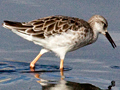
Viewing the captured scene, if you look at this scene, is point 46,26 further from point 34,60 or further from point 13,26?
point 34,60

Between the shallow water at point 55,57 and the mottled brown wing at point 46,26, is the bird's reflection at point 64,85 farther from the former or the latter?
the mottled brown wing at point 46,26

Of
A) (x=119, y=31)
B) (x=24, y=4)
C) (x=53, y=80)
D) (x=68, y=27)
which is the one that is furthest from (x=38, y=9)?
(x=53, y=80)

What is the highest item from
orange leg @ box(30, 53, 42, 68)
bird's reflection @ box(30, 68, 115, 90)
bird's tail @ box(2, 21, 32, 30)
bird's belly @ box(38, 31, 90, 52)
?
bird's tail @ box(2, 21, 32, 30)

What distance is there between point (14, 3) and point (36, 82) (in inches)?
286

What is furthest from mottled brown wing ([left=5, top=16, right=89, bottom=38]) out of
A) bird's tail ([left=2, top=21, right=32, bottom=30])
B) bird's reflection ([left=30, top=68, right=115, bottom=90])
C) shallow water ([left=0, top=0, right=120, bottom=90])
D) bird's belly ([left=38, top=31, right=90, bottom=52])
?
bird's reflection ([left=30, top=68, right=115, bottom=90])

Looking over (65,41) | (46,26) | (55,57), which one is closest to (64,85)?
(65,41)

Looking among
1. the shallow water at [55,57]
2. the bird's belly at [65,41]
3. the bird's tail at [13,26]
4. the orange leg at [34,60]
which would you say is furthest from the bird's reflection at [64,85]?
the bird's tail at [13,26]

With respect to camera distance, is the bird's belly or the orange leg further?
the orange leg

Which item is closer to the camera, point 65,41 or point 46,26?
point 65,41

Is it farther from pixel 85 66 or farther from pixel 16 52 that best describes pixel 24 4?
pixel 85 66

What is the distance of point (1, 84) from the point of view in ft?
41.0

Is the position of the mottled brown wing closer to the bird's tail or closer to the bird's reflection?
the bird's tail

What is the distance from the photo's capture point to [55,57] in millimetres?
15586

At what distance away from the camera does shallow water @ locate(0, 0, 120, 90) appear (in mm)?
13047
